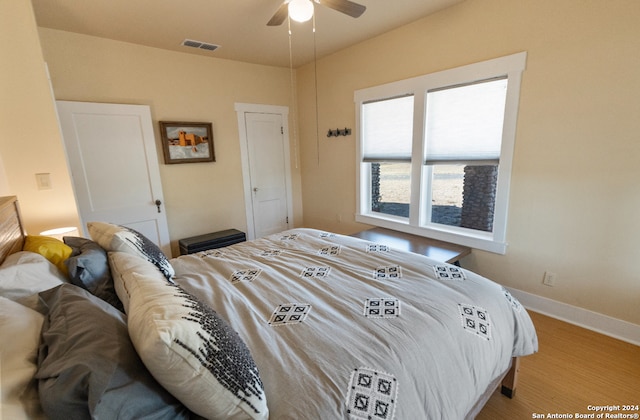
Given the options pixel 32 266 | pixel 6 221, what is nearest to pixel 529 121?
pixel 32 266

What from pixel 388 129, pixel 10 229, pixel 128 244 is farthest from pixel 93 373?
pixel 388 129

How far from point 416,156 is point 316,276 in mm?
1981

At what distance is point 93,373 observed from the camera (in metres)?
0.64

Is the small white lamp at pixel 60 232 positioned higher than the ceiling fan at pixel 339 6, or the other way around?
the ceiling fan at pixel 339 6

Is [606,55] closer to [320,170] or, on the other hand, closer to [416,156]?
[416,156]

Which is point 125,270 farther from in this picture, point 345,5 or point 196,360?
point 345,5

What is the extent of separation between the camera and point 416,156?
9.99ft

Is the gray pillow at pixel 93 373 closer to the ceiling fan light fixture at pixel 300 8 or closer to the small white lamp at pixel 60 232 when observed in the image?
the small white lamp at pixel 60 232

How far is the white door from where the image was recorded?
2.88 metres

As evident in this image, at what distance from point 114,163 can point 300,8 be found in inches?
102

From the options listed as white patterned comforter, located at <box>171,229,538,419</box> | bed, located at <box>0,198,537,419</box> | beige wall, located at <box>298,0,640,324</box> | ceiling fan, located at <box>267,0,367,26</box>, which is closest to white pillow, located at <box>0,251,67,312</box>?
bed, located at <box>0,198,537,419</box>

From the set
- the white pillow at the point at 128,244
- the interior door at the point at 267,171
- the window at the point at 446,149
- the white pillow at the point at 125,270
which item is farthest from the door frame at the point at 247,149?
the white pillow at the point at 125,270

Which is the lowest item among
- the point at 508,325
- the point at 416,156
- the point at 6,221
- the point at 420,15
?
the point at 508,325

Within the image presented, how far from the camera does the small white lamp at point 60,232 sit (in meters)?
2.08
